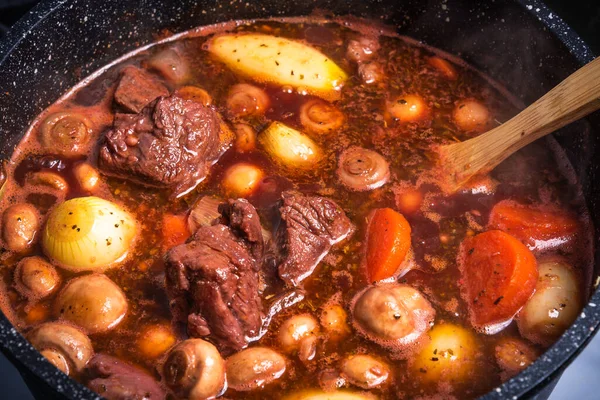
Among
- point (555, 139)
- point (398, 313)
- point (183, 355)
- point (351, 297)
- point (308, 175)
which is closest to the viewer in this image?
point (183, 355)

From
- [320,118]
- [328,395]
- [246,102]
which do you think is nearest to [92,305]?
[328,395]

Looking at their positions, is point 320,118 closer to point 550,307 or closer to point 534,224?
point 534,224

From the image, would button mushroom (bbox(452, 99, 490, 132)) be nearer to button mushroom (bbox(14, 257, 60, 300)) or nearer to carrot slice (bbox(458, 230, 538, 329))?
carrot slice (bbox(458, 230, 538, 329))

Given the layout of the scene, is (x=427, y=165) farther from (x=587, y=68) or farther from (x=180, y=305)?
(x=180, y=305)

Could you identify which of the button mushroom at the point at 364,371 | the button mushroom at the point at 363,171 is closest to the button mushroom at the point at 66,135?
the button mushroom at the point at 363,171

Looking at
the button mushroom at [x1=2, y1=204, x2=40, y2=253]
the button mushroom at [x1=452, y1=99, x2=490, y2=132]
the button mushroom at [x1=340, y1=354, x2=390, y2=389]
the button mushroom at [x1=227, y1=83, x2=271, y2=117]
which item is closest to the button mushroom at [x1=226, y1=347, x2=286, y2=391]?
the button mushroom at [x1=340, y1=354, x2=390, y2=389]

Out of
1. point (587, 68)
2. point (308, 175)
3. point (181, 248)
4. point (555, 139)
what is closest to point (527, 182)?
point (555, 139)

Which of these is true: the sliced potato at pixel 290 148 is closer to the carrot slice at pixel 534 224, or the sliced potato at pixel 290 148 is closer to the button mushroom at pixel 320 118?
the button mushroom at pixel 320 118
